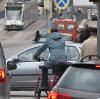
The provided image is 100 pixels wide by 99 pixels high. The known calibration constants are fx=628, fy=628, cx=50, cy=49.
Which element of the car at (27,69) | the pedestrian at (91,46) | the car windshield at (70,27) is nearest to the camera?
the pedestrian at (91,46)

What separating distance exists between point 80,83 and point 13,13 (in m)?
62.6

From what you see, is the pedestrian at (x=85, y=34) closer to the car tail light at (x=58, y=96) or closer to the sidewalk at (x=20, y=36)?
the car tail light at (x=58, y=96)

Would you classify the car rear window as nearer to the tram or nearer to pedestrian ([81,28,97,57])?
pedestrian ([81,28,97,57])

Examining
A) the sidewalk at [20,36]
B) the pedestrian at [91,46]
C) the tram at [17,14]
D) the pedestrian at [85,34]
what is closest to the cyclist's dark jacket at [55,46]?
the pedestrian at [91,46]

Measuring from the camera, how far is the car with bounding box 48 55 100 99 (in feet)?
24.5

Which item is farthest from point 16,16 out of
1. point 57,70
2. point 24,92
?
point 57,70

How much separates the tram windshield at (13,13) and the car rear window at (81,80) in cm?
6129

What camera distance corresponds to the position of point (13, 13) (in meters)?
69.9

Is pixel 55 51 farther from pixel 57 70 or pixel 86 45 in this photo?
pixel 57 70

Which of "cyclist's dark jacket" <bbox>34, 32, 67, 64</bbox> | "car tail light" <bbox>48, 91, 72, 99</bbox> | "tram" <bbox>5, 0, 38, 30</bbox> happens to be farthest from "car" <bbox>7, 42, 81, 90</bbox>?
"tram" <bbox>5, 0, 38, 30</bbox>

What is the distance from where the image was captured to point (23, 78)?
52.2 ft

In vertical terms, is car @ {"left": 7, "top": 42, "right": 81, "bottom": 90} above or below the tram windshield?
above

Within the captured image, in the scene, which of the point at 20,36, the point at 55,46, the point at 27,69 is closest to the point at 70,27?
the point at 20,36

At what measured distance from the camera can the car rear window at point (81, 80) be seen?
7.54 meters
